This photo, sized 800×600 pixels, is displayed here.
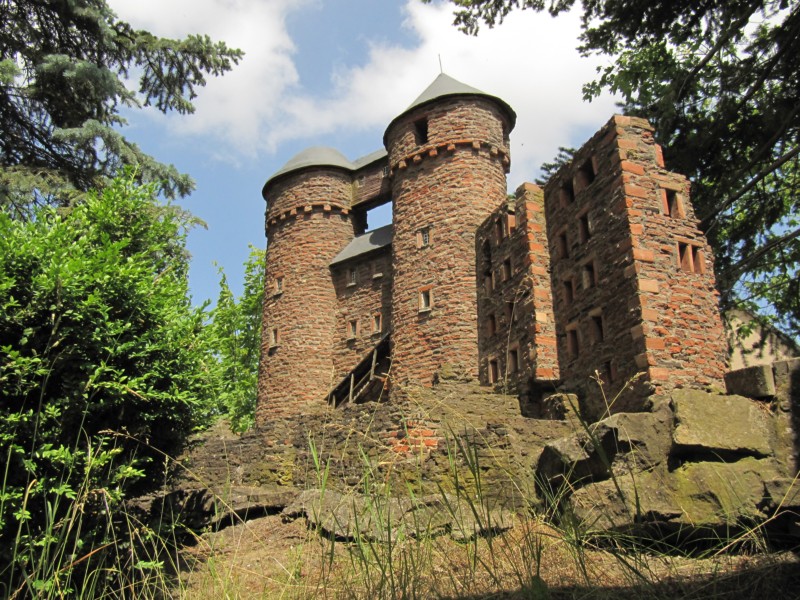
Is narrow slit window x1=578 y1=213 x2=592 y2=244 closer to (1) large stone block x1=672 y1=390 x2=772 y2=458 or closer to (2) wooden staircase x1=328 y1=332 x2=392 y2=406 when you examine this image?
(1) large stone block x1=672 y1=390 x2=772 y2=458

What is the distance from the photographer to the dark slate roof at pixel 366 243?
25.6m

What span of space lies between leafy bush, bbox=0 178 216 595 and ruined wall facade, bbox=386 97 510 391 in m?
12.2

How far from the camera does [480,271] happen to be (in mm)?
20656

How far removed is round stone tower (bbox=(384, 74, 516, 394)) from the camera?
2052cm

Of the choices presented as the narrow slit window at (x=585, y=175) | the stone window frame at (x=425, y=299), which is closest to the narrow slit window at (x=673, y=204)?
the narrow slit window at (x=585, y=175)

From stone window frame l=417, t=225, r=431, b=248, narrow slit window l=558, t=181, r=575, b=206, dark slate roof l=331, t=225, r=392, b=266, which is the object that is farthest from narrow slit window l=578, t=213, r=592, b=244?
dark slate roof l=331, t=225, r=392, b=266

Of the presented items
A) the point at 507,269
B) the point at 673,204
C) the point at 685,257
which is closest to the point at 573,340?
the point at 685,257

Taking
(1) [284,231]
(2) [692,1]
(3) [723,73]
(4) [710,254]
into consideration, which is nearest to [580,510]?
(2) [692,1]

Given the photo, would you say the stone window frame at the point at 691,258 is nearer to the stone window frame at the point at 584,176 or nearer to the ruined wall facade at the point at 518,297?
the stone window frame at the point at 584,176

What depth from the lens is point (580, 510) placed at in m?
7.90

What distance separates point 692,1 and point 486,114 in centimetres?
1534

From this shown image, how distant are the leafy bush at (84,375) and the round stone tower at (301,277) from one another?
50.9 ft

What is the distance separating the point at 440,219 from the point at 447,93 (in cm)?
499

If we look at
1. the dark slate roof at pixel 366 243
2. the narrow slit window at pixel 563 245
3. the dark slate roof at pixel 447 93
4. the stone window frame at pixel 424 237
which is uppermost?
the dark slate roof at pixel 447 93
